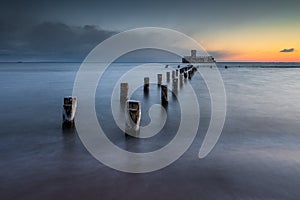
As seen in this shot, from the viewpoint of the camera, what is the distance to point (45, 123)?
24.3ft

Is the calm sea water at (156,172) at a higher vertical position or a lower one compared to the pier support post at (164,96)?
lower

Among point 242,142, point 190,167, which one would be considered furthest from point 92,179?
point 242,142

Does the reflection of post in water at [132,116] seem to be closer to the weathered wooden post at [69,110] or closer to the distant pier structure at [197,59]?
the weathered wooden post at [69,110]

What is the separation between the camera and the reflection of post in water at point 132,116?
573 cm

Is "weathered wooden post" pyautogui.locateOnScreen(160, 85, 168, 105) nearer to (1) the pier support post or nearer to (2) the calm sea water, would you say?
(1) the pier support post

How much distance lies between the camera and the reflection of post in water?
5.73 m

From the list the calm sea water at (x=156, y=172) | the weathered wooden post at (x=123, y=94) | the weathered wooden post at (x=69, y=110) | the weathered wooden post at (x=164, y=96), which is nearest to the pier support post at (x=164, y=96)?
the weathered wooden post at (x=164, y=96)

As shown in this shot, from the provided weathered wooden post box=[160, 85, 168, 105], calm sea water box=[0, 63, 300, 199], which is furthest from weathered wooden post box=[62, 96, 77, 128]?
weathered wooden post box=[160, 85, 168, 105]

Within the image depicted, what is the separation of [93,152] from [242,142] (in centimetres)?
366

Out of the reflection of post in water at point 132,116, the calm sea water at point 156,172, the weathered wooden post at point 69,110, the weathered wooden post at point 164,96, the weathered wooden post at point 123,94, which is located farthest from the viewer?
the weathered wooden post at point 164,96

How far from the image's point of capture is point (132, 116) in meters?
5.85

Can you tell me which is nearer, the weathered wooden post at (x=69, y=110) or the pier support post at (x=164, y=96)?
the weathered wooden post at (x=69, y=110)

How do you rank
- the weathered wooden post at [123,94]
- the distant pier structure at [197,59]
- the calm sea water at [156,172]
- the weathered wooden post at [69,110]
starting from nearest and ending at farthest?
1. the calm sea water at [156,172]
2. the weathered wooden post at [69,110]
3. the weathered wooden post at [123,94]
4. the distant pier structure at [197,59]

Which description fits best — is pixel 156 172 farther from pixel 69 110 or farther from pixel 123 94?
pixel 123 94
